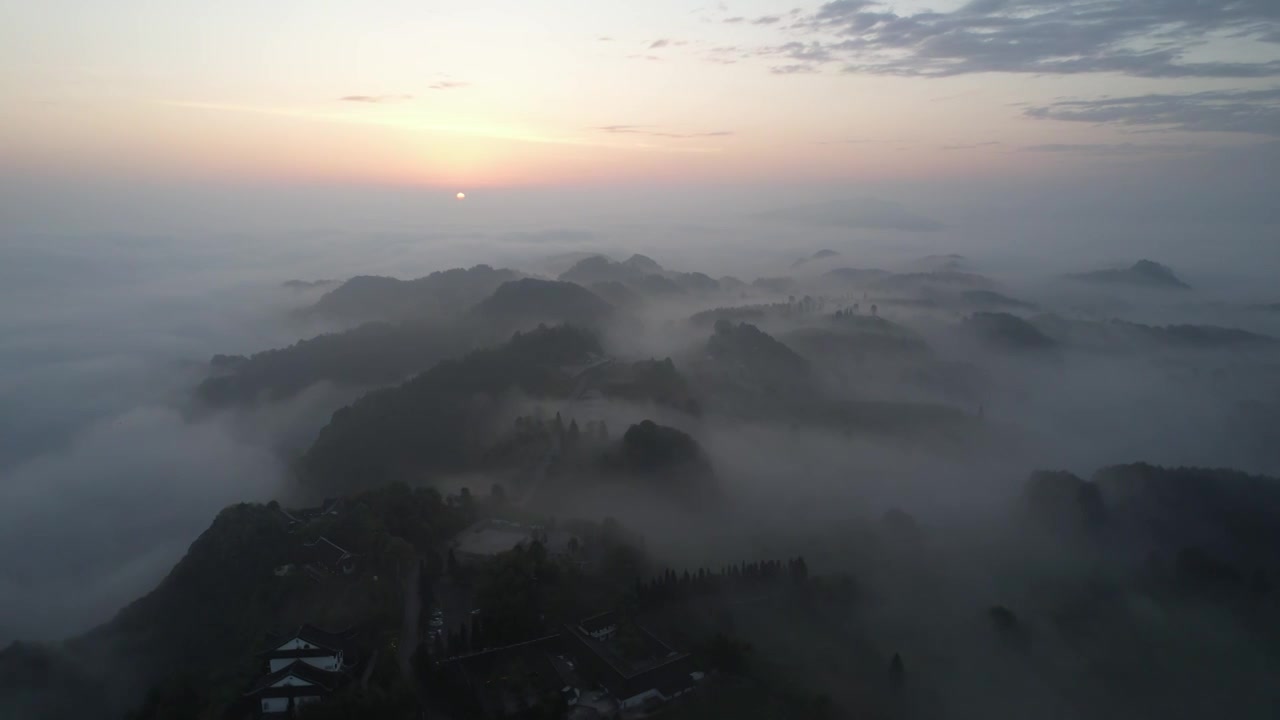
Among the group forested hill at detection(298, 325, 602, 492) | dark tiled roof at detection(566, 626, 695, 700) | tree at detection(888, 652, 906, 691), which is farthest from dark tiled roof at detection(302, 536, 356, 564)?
tree at detection(888, 652, 906, 691)

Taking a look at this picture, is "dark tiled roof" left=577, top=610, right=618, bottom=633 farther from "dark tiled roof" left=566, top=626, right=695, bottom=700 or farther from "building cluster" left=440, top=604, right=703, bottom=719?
"dark tiled roof" left=566, top=626, right=695, bottom=700

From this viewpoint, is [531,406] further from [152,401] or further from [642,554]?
[152,401]

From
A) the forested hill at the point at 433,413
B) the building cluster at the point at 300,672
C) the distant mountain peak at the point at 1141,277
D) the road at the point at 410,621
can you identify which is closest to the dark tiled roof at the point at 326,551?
the road at the point at 410,621

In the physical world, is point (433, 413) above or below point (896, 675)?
above

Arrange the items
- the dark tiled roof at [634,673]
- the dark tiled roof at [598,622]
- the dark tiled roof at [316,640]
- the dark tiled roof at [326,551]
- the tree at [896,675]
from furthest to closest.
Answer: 1. the dark tiled roof at [326,551]
2. the dark tiled roof at [598,622]
3. the tree at [896,675]
4. the dark tiled roof at [634,673]
5. the dark tiled roof at [316,640]

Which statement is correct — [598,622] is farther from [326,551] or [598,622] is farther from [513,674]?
[326,551]

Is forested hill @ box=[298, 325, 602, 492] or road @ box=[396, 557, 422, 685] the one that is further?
forested hill @ box=[298, 325, 602, 492]

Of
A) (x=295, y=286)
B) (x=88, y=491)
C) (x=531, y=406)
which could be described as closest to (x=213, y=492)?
(x=88, y=491)

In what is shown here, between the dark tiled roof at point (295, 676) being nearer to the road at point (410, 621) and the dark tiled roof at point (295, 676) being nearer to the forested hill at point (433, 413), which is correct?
the road at point (410, 621)

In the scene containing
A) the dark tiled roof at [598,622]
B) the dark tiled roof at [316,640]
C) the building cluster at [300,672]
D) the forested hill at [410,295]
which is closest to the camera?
the building cluster at [300,672]

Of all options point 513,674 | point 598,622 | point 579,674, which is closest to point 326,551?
point 513,674

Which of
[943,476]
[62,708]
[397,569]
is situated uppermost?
[397,569]
